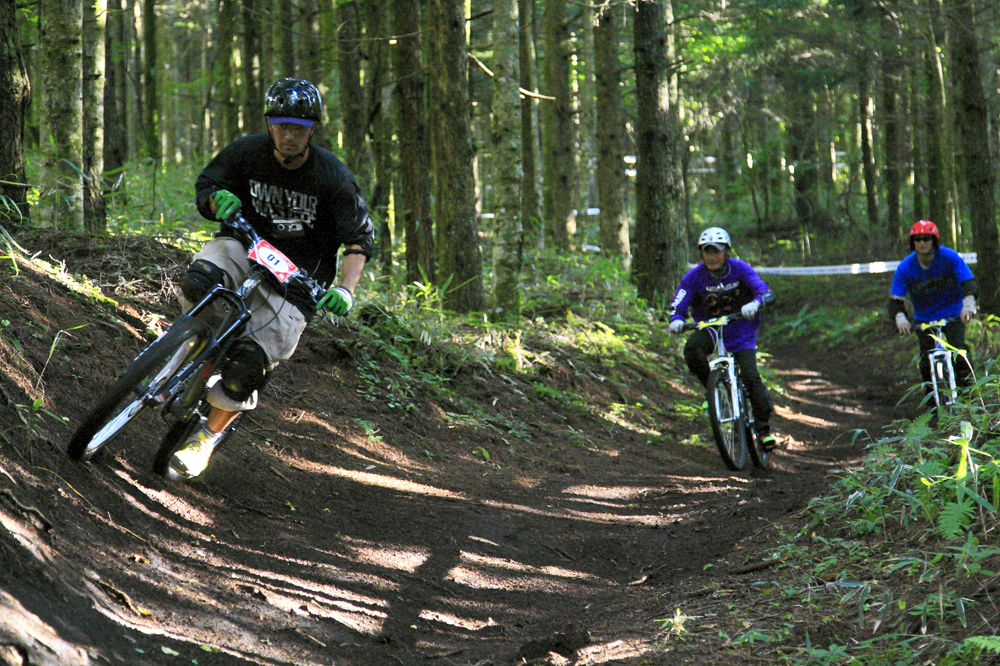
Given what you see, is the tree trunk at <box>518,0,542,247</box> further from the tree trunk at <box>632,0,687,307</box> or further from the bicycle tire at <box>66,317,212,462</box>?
the bicycle tire at <box>66,317,212,462</box>

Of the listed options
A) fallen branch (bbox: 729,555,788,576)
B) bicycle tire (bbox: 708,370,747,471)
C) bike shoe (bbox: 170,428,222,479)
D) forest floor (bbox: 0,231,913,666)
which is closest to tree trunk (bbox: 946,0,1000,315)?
forest floor (bbox: 0,231,913,666)

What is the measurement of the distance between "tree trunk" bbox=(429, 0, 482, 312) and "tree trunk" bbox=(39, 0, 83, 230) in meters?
4.05

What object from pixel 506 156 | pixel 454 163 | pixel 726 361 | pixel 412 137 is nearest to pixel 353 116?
pixel 412 137

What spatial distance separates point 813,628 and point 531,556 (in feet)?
6.83

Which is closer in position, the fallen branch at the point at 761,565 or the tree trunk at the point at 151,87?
the fallen branch at the point at 761,565

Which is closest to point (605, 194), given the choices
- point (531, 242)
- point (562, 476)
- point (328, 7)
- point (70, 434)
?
point (531, 242)

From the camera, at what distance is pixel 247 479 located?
5.66m

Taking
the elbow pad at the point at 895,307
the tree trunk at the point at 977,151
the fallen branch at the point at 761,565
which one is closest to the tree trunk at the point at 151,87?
the elbow pad at the point at 895,307

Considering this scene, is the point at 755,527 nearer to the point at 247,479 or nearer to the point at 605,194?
the point at 247,479

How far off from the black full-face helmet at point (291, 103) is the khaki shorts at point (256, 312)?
791 mm

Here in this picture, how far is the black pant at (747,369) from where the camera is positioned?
8.42 m

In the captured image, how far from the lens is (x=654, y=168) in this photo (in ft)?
43.8

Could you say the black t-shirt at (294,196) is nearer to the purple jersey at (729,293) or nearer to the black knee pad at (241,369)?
the black knee pad at (241,369)

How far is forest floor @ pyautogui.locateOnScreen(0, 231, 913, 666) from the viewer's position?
11.7 feet
